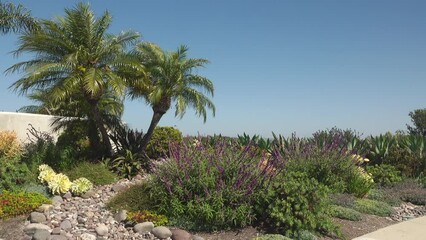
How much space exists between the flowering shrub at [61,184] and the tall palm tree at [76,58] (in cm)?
309

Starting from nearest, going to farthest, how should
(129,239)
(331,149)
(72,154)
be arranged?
(129,239) → (331,149) → (72,154)

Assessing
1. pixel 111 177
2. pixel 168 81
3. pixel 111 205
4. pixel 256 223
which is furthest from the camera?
pixel 168 81

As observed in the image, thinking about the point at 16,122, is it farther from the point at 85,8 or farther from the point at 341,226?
the point at 341,226

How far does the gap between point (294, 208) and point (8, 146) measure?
936 centimetres

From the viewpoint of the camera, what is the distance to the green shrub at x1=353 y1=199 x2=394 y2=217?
30.4 ft

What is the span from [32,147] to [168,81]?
514 centimetres

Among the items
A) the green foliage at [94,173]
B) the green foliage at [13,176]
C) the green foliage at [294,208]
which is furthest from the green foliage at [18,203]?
the green foliage at [294,208]

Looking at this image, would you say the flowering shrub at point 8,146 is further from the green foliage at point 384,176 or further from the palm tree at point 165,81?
the green foliage at point 384,176

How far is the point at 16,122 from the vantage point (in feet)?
51.1

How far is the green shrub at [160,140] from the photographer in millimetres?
15763

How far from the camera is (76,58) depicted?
12711mm

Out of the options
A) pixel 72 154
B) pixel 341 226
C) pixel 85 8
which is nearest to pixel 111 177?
pixel 72 154

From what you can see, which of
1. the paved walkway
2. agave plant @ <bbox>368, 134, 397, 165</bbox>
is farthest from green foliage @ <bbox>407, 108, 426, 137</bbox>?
the paved walkway

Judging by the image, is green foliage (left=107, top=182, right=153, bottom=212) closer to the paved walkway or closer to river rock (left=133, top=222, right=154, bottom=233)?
river rock (left=133, top=222, right=154, bottom=233)
